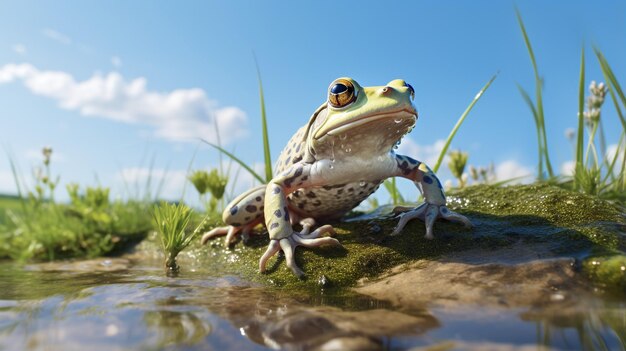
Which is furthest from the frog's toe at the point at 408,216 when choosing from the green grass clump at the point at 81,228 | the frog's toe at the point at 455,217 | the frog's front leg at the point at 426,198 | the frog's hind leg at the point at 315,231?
the green grass clump at the point at 81,228

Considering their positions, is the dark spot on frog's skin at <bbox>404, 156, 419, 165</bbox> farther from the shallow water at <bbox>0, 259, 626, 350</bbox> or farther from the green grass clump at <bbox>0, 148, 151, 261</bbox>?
the green grass clump at <bbox>0, 148, 151, 261</bbox>

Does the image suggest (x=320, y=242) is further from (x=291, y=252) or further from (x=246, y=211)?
(x=246, y=211)

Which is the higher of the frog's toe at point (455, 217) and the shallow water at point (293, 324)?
the frog's toe at point (455, 217)

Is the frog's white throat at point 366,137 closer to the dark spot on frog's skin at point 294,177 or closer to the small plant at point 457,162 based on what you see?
the dark spot on frog's skin at point 294,177

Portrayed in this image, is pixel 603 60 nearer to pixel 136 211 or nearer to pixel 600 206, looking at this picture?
pixel 600 206

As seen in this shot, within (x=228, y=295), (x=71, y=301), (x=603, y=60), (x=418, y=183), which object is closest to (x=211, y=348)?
(x=228, y=295)

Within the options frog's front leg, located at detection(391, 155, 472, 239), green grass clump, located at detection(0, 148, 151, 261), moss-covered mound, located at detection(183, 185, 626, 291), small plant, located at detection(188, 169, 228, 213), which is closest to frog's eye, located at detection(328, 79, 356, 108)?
frog's front leg, located at detection(391, 155, 472, 239)

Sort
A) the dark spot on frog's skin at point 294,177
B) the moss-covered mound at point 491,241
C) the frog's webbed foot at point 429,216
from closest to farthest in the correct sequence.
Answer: the moss-covered mound at point 491,241 → the frog's webbed foot at point 429,216 → the dark spot on frog's skin at point 294,177

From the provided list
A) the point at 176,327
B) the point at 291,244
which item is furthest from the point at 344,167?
the point at 176,327
